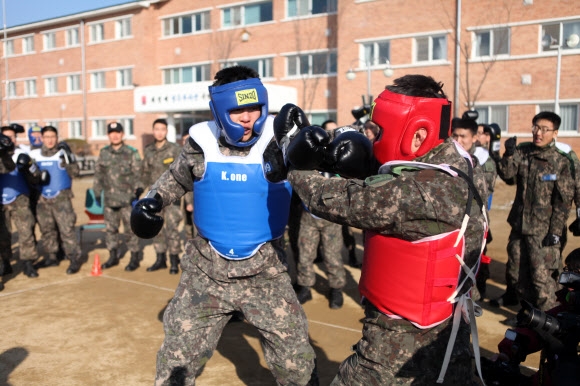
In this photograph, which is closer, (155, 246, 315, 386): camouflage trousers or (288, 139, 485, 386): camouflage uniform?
(288, 139, 485, 386): camouflage uniform

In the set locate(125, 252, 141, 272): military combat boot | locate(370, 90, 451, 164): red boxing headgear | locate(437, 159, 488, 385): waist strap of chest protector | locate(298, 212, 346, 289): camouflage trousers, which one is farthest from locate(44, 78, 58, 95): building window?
locate(437, 159, 488, 385): waist strap of chest protector

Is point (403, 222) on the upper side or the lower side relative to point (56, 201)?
upper

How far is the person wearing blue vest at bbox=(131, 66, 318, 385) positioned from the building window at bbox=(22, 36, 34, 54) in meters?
39.4

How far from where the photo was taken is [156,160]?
7.84m

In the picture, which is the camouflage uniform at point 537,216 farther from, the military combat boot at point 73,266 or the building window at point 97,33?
the building window at point 97,33

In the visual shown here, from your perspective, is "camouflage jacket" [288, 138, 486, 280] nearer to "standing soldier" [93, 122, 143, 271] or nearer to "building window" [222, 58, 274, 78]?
"standing soldier" [93, 122, 143, 271]

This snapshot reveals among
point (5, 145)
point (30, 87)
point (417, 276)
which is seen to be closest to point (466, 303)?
point (417, 276)

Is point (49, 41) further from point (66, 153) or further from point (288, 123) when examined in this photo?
point (288, 123)

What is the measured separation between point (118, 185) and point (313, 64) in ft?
64.1

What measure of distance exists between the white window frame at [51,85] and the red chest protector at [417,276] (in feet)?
125

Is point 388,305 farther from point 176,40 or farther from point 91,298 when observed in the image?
point 176,40

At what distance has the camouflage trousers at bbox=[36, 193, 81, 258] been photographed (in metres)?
7.48

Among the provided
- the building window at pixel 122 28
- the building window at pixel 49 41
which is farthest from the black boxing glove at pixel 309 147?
the building window at pixel 49 41

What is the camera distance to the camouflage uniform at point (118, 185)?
766 cm
